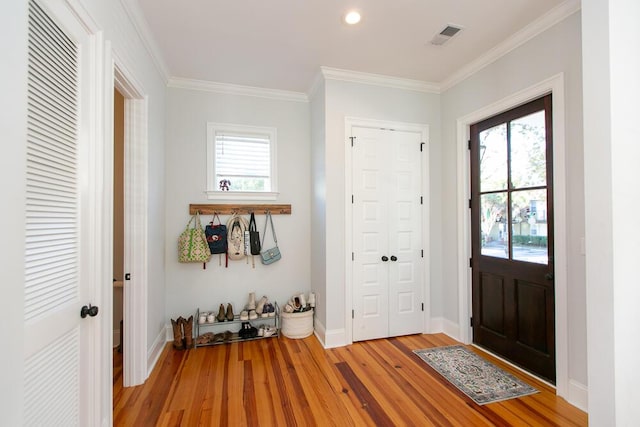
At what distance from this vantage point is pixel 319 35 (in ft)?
8.13

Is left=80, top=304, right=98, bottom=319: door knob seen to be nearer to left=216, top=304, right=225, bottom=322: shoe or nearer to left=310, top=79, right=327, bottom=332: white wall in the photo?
left=216, top=304, right=225, bottom=322: shoe

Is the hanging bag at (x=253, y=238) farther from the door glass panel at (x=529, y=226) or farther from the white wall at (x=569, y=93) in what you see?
the white wall at (x=569, y=93)

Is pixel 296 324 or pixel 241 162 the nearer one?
pixel 296 324

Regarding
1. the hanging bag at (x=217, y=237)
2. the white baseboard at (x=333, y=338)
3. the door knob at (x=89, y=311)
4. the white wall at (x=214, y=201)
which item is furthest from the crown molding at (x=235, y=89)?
the white baseboard at (x=333, y=338)

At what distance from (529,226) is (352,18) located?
2253 millimetres

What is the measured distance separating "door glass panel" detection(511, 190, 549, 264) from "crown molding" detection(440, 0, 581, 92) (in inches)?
50.0

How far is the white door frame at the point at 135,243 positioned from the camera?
232 centimetres

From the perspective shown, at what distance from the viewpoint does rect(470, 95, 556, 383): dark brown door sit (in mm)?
2344

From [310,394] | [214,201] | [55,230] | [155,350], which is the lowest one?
[310,394]

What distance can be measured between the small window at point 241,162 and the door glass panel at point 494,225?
90.1 inches

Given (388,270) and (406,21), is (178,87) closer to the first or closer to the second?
(406,21)

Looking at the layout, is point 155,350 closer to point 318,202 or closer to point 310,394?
point 310,394

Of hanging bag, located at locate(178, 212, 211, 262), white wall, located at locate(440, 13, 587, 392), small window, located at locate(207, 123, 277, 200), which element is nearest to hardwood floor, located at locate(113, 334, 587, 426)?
white wall, located at locate(440, 13, 587, 392)

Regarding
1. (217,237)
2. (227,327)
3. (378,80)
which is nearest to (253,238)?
(217,237)
